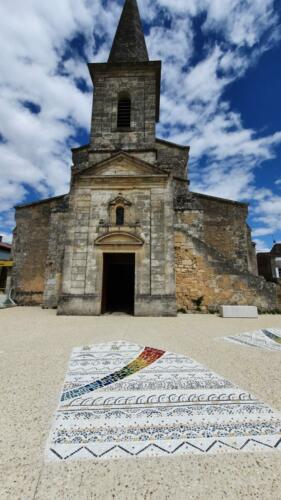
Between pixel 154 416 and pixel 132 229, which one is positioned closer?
pixel 154 416

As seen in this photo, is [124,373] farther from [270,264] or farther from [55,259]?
[270,264]

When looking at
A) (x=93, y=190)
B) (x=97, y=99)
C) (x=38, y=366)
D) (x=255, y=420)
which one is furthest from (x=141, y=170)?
(x=255, y=420)

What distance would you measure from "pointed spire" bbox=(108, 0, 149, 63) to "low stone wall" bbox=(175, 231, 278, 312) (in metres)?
11.9

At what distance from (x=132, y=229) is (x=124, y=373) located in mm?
7177

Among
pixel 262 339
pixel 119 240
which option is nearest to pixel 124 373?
pixel 262 339

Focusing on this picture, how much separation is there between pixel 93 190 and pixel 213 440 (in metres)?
9.95

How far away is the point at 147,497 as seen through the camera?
1266 mm

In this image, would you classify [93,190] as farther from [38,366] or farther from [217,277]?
[38,366]

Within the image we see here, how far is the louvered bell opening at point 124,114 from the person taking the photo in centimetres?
1266

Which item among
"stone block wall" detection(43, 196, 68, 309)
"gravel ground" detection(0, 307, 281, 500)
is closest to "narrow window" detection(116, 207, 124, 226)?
"stone block wall" detection(43, 196, 68, 309)

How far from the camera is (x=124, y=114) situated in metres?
12.8

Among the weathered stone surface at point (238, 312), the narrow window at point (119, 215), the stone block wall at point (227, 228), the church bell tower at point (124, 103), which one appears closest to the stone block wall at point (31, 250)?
the church bell tower at point (124, 103)

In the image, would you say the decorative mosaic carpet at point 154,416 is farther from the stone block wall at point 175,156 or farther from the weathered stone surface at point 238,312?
the stone block wall at point 175,156

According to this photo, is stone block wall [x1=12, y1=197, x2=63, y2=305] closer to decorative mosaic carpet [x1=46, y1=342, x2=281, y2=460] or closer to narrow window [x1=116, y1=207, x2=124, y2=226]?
narrow window [x1=116, y1=207, x2=124, y2=226]
